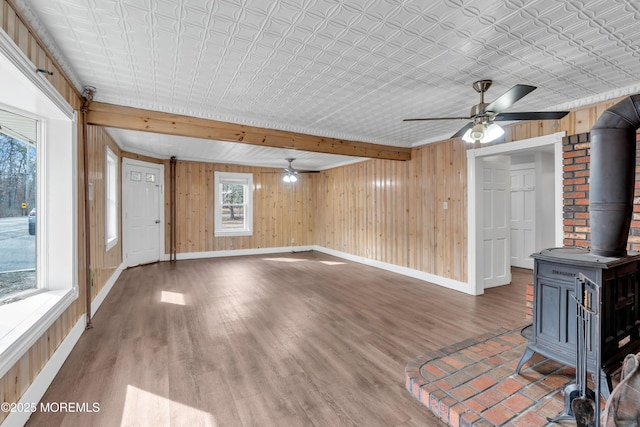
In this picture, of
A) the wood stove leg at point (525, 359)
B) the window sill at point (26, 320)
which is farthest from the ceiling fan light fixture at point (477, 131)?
the window sill at point (26, 320)

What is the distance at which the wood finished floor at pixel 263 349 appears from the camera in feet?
6.02

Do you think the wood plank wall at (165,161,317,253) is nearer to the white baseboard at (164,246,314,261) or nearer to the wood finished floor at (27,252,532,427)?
the white baseboard at (164,246,314,261)

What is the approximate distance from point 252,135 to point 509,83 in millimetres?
2850

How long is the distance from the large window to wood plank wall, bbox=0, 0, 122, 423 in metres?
3.54

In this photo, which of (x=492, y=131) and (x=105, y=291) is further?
(x=105, y=291)

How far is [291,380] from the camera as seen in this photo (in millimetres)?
2168

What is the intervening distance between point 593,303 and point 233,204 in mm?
7151

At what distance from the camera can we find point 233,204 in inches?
305

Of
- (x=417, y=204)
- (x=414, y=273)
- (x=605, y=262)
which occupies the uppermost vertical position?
(x=417, y=204)

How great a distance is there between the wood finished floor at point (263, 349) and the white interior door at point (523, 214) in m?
1.59

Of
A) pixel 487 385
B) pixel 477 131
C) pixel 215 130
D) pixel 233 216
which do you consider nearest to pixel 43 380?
pixel 215 130

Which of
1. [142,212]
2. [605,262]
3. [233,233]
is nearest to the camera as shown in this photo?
[605,262]

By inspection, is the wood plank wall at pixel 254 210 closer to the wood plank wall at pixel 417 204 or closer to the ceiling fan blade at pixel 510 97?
the wood plank wall at pixel 417 204

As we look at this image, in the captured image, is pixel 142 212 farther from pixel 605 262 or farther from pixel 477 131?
pixel 605 262
